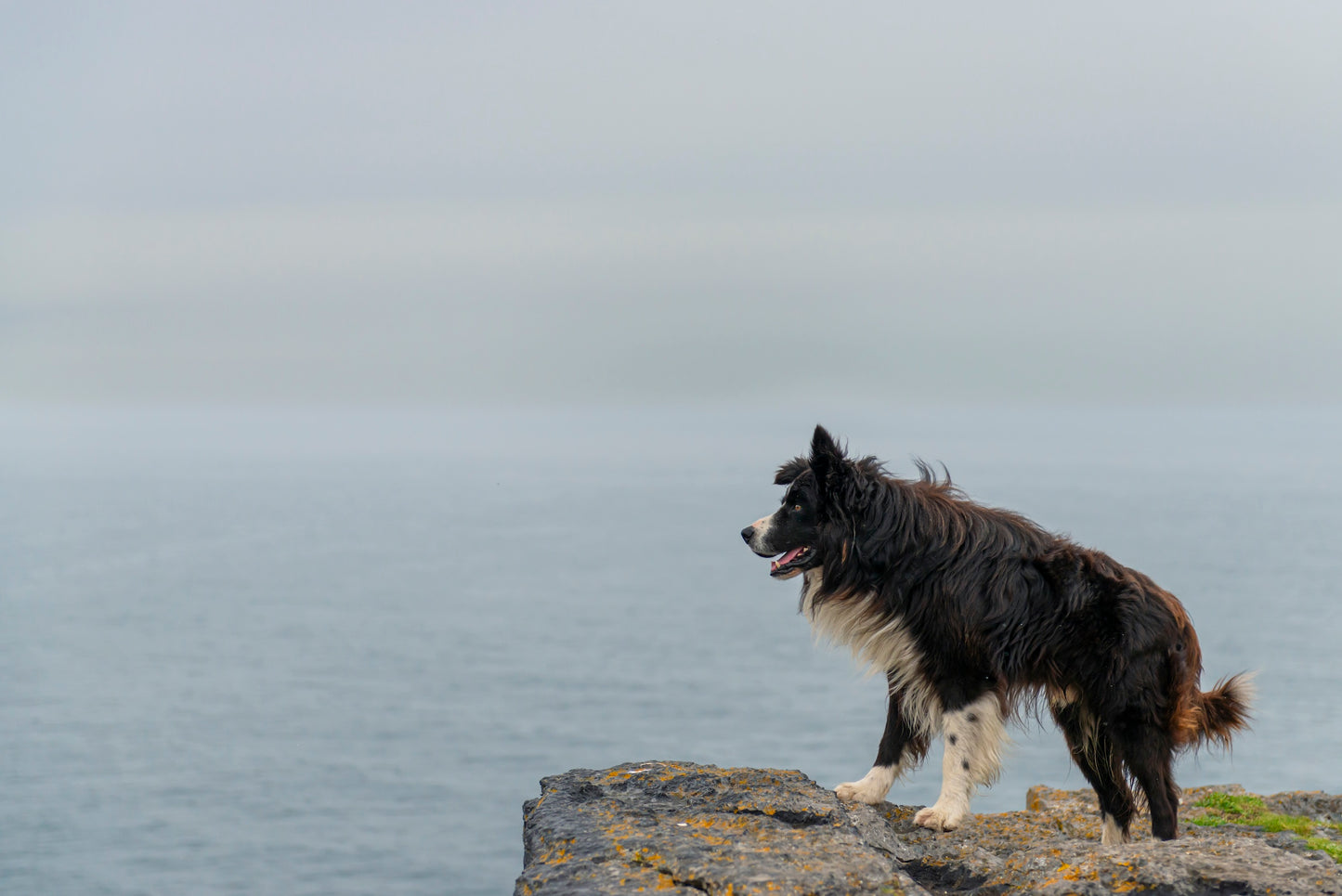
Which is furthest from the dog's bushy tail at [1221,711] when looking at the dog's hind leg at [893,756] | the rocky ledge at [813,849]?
the dog's hind leg at [893,756]

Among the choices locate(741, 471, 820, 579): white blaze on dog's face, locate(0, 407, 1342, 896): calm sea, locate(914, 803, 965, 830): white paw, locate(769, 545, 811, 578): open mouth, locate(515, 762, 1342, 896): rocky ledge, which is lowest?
locate(0, 407, 1342, 896): calm sea

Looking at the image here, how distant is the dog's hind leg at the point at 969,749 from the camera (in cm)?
754

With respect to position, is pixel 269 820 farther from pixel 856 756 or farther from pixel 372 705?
pixel 856 756

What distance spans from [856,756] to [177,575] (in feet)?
500

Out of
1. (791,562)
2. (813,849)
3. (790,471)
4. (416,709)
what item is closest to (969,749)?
(791,562)

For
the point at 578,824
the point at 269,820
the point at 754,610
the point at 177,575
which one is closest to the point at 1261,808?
the point at 578,824

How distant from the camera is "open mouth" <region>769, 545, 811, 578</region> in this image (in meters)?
8.41

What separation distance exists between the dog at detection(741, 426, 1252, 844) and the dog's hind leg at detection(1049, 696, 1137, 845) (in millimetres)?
11

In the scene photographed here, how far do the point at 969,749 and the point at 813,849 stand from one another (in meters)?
2.88

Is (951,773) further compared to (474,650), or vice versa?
(474,650)

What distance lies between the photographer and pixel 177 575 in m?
193

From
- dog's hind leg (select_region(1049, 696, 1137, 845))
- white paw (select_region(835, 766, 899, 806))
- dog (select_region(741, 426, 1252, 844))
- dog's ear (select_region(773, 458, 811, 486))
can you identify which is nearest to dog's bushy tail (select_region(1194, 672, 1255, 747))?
dog (select_region(741, 426, 1252, 844))

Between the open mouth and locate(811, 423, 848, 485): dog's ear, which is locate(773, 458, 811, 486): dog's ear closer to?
locate(811, 423, 848, 485): dog's ear

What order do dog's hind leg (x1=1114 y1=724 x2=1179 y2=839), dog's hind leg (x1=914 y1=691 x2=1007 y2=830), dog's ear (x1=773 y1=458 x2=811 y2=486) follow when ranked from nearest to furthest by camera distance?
dog's hind leg (x1=1114 y1=724 x2=1179 y2=839)
dog's hind leg (x1=914 y1=691 x2=1007 y2=830)
dog's ear (x1=773 y1=458 x2=811 y2=486)
